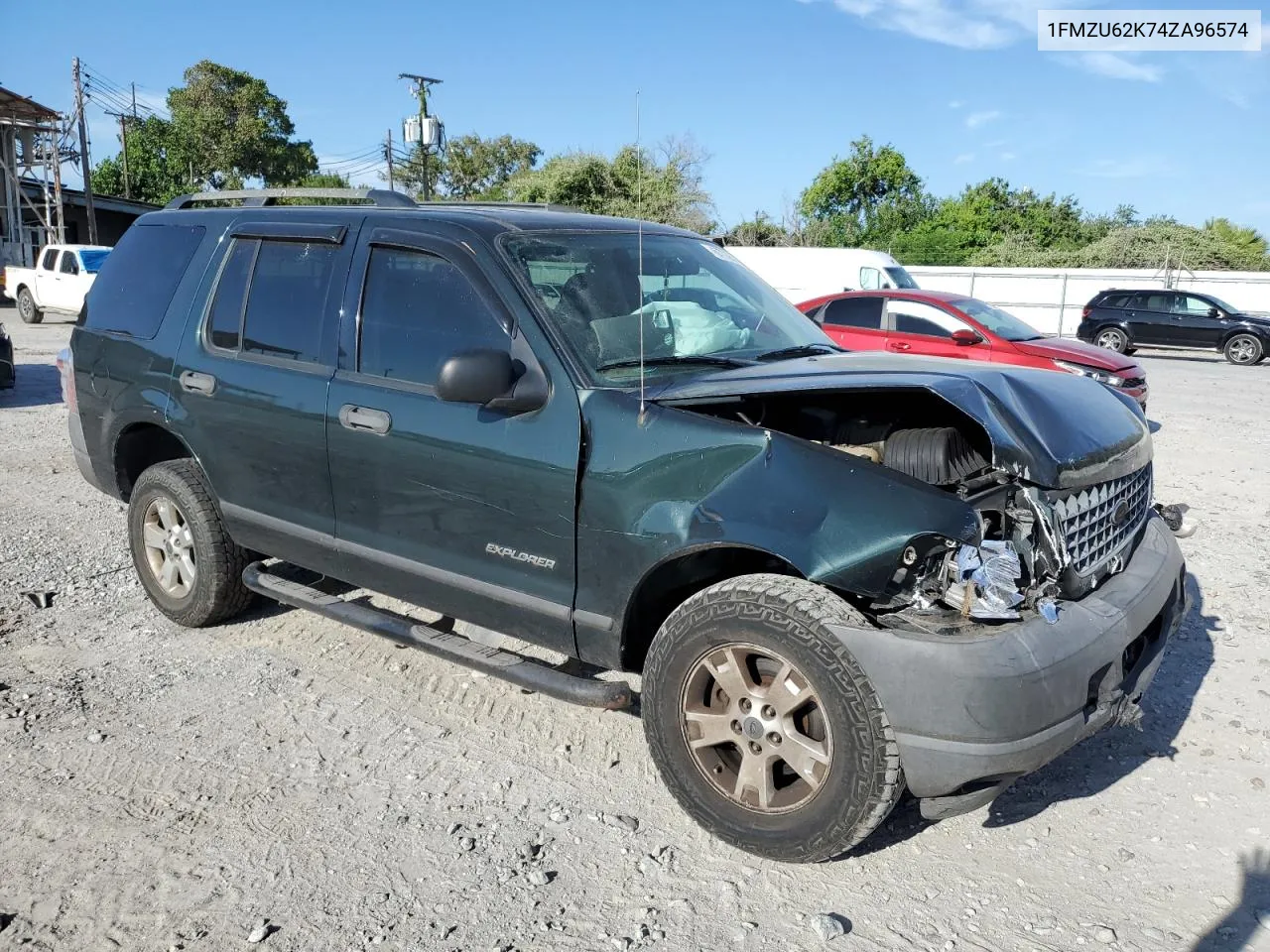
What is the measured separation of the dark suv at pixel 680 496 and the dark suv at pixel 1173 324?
21.3 meters

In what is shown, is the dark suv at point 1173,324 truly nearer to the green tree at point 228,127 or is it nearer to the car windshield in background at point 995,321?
the car windshield in background at point 995,321

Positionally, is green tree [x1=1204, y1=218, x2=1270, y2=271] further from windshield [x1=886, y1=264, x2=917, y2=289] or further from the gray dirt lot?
the gray dirt lot

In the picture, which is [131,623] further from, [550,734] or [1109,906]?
[1109,906]

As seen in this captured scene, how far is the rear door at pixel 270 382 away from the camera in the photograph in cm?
419

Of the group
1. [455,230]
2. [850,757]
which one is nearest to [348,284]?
[455,230]

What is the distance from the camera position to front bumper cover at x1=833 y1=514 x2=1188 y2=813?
108 inches

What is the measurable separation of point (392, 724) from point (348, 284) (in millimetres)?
1789

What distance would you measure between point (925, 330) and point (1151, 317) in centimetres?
1362

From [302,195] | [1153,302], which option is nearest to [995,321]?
[302,195]

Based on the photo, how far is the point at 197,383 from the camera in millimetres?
4637

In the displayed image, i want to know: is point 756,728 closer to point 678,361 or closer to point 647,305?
point 678,361

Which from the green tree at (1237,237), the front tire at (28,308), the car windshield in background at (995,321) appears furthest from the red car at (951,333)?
the green tree at (1237,237)

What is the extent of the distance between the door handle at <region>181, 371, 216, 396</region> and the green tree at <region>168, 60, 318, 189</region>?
46.5 metres

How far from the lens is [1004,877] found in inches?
123
